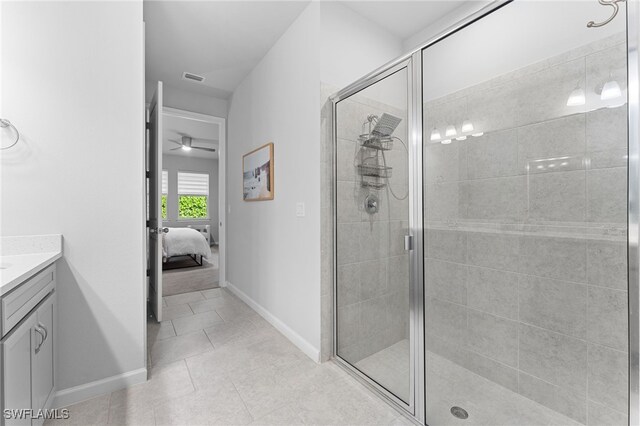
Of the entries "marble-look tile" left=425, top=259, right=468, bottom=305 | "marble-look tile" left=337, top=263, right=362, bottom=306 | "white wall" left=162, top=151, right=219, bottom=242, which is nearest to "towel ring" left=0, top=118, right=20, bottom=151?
"marble-look tile" left=337, top=263, right=362, bottom=306

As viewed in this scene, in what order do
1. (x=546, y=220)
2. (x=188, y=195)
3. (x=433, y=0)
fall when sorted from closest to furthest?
(x=546, y=220), (x=433, y=0), (x=188, y=195)

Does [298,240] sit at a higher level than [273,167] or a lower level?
lower

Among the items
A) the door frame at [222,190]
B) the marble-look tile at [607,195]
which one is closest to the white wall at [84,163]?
the door frame at [222,190]

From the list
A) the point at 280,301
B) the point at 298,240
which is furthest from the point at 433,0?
the point at 280,301

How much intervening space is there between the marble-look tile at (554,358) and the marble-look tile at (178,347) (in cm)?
225

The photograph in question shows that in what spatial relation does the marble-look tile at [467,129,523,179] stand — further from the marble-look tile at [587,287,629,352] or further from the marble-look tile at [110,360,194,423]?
the marble-look tile at [110,360,194,423]

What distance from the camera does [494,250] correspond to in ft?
5.87

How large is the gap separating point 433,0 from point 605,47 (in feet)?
4.70

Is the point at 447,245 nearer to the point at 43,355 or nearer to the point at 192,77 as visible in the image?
the point at 43,355

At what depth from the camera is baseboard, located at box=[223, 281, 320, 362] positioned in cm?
228

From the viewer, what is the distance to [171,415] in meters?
1.65

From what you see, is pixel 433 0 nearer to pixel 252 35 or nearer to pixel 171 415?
pixel 252 35

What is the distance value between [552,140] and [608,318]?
0.91m

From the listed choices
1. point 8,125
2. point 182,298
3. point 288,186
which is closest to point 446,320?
point 288,186
